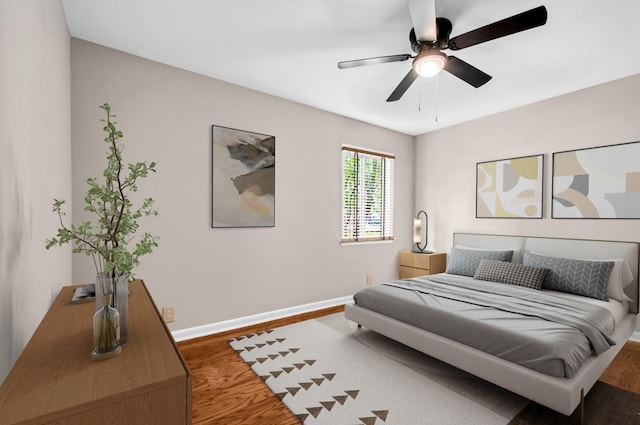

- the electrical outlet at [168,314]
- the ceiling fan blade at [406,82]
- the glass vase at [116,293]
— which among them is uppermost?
the ceiling fan blade at [406,82]

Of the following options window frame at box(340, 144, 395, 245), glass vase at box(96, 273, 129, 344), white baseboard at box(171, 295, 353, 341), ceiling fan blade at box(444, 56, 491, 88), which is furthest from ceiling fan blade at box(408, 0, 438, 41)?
white baseboard at box(171, 295, 353, 341)

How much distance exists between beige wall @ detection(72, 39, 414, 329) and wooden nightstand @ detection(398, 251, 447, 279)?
82cm

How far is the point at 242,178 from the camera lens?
10.7ft

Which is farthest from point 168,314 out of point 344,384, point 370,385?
point 370,385

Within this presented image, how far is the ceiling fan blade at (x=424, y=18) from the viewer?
1.81 meters

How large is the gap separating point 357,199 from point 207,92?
236 cm

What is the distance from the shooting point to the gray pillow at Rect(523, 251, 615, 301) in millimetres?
2778

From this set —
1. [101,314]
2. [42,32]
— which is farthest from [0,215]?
[42,32]

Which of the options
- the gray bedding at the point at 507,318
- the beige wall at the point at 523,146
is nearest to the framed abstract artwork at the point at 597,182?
the beige wall at the point at 523,146

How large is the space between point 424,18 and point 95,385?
231cm

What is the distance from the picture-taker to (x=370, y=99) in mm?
3557

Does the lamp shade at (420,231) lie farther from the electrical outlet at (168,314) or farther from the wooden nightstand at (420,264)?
the electrical outlet at (168,314)

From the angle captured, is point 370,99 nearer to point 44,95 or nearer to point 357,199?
point 357,199

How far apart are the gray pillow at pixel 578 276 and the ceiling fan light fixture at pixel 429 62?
2357 millimetres
